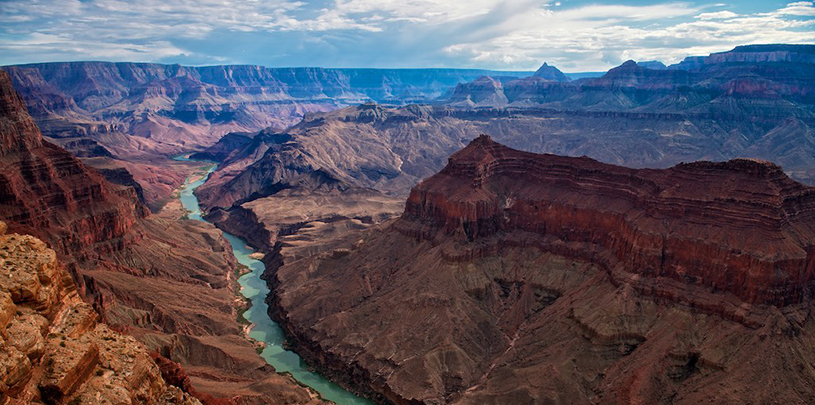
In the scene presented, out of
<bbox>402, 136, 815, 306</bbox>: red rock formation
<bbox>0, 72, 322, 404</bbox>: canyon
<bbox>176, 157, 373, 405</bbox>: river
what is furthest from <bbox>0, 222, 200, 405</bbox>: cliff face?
<bbox>402, 136, 815, 306</bbox>: red rock formation

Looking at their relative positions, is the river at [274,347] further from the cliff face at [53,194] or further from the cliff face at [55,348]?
the cliff face at [55,348]

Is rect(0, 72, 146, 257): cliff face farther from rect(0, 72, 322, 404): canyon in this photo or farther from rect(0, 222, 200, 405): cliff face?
rect(0, 222, 200, 405): cliff face

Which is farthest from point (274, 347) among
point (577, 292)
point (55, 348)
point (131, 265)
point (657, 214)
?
point (55, 348)

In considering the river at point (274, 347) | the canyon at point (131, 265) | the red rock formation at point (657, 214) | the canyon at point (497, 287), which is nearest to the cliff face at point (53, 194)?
the canyon at point (131, 265)

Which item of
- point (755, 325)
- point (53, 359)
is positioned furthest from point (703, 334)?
point (53, 359)

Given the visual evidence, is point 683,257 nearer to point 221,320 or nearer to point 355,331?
point 355,331

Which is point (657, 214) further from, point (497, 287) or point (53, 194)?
point (53, 194)
